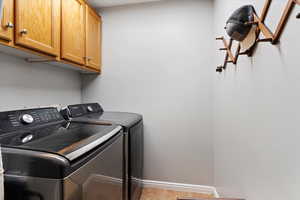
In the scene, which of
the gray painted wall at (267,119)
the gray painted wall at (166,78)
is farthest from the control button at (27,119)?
the gray painted wall at (267,119)

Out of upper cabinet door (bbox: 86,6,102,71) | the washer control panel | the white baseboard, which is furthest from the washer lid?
the white baseboard

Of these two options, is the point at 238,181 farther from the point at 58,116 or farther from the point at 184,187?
the point at 58,116

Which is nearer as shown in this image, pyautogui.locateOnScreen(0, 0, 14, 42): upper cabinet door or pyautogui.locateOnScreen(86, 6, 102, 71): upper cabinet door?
pyautogui.locateOnScreen(0, 0, 14, 42): upper cabinet door

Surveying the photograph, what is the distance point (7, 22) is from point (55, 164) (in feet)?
2.84

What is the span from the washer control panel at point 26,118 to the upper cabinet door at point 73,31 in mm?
504

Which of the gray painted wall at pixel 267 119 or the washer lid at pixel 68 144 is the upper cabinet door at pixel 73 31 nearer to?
the washer lid at pixel 68 144

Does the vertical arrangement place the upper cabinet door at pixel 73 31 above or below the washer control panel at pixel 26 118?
above

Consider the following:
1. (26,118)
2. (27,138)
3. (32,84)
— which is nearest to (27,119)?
(26,118)

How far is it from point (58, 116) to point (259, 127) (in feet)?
4.80

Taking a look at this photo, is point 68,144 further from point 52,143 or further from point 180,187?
point 180,187

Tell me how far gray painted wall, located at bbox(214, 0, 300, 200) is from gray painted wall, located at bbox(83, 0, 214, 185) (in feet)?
2.41

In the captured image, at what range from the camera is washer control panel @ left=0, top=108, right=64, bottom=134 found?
101cm

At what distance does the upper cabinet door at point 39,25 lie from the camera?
39.4 inches

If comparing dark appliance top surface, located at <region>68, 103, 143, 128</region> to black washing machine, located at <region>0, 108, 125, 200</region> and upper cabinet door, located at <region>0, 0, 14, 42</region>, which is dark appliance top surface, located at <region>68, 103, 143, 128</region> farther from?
upper cabinet door, located at <region>0, 0, 14, 42</region>
